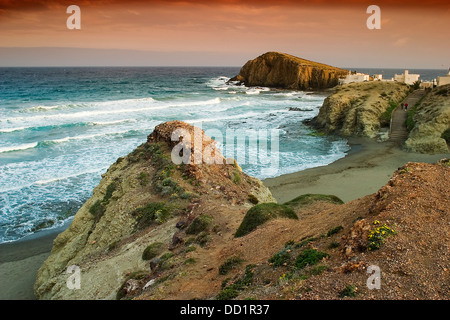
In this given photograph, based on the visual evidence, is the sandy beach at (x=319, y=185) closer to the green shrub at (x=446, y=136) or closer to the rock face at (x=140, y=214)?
the rock face at (x=140, y=214)

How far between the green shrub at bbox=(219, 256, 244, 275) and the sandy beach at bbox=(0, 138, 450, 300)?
962 cm

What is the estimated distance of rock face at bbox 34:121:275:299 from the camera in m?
11.3

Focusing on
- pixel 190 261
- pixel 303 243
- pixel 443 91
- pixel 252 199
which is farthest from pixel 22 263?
pixel 443 91

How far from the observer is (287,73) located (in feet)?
330

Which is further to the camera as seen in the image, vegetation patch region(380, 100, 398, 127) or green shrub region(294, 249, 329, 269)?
vegetation patch region(380, 100, 398, 127)

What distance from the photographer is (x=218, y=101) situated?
7081cm

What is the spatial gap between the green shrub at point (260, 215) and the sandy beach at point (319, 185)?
934cm

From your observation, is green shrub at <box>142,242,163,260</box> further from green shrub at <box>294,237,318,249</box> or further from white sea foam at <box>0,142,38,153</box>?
white sea foam at <box>0,142,38,153</box>

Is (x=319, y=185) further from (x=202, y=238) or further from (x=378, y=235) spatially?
(x=378, y=235)

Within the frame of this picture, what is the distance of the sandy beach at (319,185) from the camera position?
16.0 meters

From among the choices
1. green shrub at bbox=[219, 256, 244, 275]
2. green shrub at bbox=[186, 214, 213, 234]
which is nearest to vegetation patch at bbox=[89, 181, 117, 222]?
green shrub at bbox=[186, 214, 213, 234]

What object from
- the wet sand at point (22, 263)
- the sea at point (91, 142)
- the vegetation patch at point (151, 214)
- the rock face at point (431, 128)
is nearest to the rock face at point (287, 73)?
the sea at point (91, 142)
